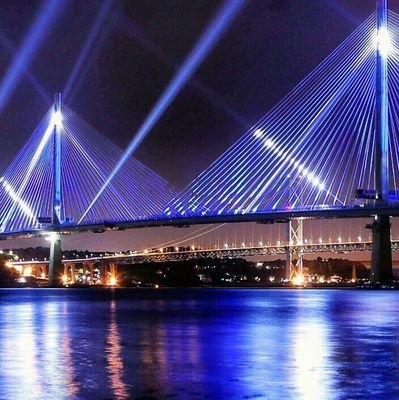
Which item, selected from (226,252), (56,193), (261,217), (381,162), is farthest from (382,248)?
(226,252)

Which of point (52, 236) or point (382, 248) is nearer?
point (382, 248)

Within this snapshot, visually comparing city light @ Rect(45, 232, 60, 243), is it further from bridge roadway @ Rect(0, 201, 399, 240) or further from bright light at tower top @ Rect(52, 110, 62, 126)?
bright light at tower top @ Rect(52, 110, 62, 126)

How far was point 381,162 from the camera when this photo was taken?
Result: 183 ft

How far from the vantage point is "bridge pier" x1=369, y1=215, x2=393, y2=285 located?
2287 inches

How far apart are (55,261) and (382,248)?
32.3 m

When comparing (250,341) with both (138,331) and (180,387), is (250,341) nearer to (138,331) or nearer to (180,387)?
(138,331)

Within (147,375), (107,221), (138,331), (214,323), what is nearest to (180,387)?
(147,375)

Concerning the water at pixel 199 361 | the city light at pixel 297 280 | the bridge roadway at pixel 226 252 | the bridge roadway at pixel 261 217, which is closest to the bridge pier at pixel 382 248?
the bridge roadway at pixel 261 217

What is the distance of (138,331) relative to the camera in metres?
22.4

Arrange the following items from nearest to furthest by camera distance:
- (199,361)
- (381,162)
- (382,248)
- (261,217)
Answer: (199,361) → (381,162) → (382,248) → (261,217)

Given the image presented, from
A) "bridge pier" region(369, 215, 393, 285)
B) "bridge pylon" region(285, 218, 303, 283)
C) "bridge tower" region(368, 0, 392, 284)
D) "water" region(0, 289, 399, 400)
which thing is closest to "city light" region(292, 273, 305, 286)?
"bridge pylon" region(285, 218, 303, 283)

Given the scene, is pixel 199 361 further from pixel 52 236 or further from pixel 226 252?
pixel 226 252

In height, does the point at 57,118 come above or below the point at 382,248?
above

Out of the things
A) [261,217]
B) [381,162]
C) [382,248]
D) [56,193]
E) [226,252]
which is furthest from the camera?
[226,252]
